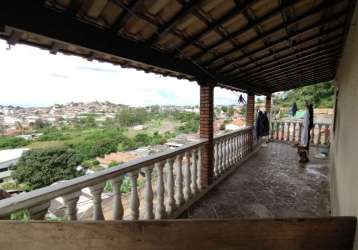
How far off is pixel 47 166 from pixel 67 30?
11.3 feet

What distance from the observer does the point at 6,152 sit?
10.6ft

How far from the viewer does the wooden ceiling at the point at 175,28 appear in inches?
57.8

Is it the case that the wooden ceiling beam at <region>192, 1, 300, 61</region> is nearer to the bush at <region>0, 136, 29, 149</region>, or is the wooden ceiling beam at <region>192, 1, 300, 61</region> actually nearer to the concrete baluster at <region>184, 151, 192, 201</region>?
the concrete baluster at <region>184, 151, 192, 201</region>

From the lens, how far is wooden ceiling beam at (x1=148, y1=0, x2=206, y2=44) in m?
1.55

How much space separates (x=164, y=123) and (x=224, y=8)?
5.18 metres

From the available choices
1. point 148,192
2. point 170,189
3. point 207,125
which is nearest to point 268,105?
point 207,125

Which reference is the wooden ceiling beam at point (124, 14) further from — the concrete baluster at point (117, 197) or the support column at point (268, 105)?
the support column at point (268, 105)

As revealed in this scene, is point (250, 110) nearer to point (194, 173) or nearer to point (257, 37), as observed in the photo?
point (194, 173)

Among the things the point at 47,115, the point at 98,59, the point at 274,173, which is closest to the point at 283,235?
the point at 98,59

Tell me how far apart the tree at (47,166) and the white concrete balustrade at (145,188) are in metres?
1.79

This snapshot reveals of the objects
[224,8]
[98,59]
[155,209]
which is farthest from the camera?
[155,209]

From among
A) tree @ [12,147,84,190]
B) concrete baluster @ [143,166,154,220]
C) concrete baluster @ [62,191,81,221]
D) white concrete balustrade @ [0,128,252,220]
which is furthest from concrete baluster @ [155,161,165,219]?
tree @ [12,147,84,190]

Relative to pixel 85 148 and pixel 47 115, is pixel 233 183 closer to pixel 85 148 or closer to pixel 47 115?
pixel 85 148

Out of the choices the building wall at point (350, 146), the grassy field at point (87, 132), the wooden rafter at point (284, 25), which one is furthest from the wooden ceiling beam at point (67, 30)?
the grassy field at point (87, 132)
